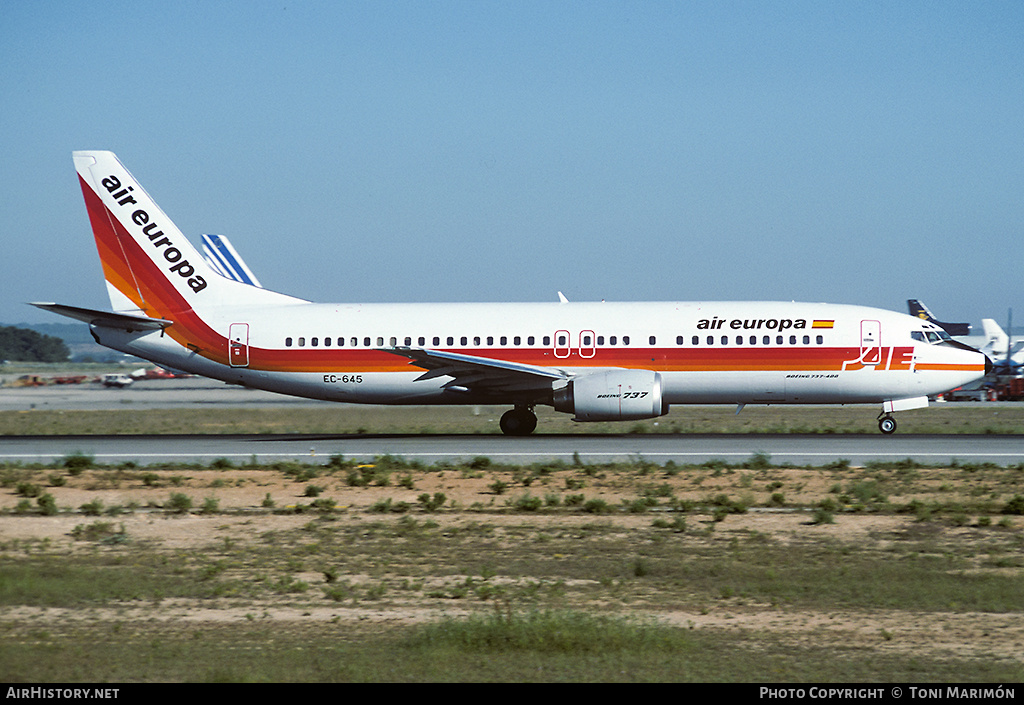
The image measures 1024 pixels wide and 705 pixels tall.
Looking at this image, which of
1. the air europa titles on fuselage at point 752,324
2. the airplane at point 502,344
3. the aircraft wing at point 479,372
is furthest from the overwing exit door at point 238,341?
the air europa titles on fuselage at point 752,324

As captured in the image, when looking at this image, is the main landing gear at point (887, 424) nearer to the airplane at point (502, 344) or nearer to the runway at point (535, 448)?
the airplane at point (502, 344)

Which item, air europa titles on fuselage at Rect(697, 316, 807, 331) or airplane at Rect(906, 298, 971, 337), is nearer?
air europa titles on fuselage at Rect(697, 316, 807, 331)

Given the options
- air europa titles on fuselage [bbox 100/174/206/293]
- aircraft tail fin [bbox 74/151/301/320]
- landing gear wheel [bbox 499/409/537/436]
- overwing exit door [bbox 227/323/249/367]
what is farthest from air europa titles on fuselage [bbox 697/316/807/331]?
air europa titles on fuselage [bbox 100/174/206/293]

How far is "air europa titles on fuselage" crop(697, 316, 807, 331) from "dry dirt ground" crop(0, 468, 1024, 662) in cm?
953

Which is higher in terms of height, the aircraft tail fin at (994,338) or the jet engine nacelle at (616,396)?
the aircraft tail fin at (994,338)

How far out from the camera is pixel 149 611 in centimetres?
1060

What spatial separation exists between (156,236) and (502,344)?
1167 cm

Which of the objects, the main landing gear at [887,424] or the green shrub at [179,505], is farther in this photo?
the main landing gear at [887,424]

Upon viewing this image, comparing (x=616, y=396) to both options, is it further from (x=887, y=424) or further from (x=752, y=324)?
(x=887, y=424)

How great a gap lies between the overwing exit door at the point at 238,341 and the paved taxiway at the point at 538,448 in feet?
8.47

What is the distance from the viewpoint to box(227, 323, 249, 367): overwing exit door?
31969mm

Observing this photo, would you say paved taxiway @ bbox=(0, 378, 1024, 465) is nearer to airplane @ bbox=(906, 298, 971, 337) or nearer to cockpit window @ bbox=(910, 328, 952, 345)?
cockpit window @ bbox=(910, 328, 952, 345)

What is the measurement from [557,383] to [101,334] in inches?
569

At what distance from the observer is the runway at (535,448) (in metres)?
24.6
